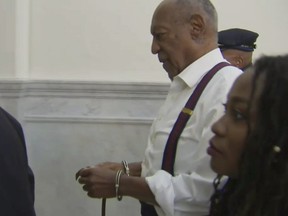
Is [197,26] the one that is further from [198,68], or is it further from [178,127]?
[178,127]

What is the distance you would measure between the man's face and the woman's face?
677 millimetres

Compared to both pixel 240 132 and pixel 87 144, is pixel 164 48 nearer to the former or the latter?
pixel 240 132

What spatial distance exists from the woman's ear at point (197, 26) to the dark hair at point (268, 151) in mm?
722

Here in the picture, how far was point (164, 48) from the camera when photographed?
2092 millimetres

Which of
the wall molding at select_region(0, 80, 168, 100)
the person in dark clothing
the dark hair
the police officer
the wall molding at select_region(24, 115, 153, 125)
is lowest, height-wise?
the wall molding at select_region(24, 115, 153, 125)

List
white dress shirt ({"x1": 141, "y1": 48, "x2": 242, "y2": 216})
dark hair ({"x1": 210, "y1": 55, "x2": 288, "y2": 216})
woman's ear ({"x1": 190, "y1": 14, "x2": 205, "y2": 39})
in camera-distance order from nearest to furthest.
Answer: dark hair ({"x1": 210, "y1": 55, "x2": 288, "y2": 216}) < white dress shirt ({"x1": 141, "y1": 48, "x2": 242, "y2": 216}) < woman's ear ({"x1": 190, "y1": 14, "x2": 205, "y2": 39})

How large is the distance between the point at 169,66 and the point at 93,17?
7.46 ft

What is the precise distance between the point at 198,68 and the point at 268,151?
770 mm

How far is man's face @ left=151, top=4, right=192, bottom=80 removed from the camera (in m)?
2.06

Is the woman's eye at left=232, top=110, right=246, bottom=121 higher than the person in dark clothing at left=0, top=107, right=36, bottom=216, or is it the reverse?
the woman's eye at left=232, top=110, right=246, bottom=121

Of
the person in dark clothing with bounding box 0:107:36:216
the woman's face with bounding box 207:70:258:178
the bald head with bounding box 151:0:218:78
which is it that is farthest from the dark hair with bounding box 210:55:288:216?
the person in dark clothing with bounding box 0:107:36:216

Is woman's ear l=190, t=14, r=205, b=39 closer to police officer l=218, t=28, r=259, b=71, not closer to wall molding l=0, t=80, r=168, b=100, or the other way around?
police officer l=218, t=28, r=259, b=71

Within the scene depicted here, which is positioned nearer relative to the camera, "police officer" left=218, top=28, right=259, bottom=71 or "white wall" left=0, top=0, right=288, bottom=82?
"police officer" left=218, top=28, right=259, bottom=71

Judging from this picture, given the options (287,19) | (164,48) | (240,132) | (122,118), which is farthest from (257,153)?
(287,19)
